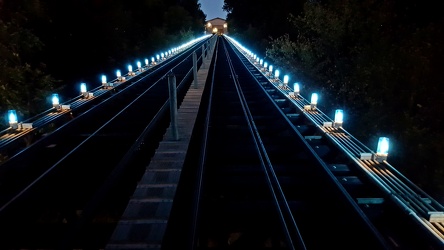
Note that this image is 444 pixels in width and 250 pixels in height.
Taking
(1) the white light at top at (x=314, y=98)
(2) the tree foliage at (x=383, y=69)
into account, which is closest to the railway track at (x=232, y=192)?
(1) the white light at top at (x=314, y=98)

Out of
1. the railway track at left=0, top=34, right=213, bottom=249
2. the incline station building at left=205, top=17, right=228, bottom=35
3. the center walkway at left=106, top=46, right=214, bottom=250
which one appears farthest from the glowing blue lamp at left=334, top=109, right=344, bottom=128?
the incline station building at left=205, top=17, right=228, bottom=35

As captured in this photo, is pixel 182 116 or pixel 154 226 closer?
pixel 154 226

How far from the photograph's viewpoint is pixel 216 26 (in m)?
Result: 151

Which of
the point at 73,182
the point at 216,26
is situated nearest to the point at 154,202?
the point at 73,182

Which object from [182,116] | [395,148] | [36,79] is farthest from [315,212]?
[36,79]

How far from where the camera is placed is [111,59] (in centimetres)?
2756

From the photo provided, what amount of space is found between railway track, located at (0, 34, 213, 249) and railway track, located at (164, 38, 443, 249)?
99cm

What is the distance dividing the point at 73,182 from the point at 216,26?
150579 mm

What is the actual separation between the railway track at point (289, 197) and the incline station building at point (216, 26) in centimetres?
14344

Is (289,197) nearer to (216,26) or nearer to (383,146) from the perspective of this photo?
(383,146)

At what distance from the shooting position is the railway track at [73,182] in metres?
4.55

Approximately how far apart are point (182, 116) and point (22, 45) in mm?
10610

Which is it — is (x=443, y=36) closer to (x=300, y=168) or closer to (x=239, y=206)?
(x=300, y=168)

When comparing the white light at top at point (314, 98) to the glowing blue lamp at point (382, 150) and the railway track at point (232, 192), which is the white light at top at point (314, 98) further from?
the glowing blue lamp at point (382, 150)
